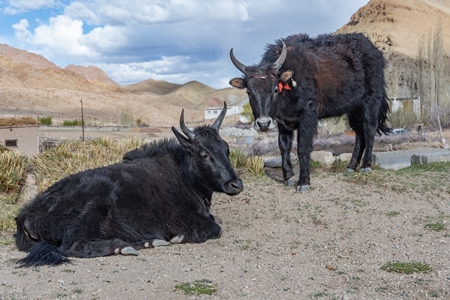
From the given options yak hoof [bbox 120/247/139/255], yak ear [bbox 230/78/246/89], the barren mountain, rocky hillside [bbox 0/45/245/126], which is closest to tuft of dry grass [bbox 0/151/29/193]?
yak ear [bbox 230/78/246/89]

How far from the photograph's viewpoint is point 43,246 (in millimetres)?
6703

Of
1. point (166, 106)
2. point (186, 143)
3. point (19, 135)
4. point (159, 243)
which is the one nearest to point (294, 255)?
point (159, 243)

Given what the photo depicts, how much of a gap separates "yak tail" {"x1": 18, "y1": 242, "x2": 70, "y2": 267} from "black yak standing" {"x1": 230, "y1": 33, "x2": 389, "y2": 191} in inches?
188

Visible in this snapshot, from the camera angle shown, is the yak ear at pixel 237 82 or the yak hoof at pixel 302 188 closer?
the yak ear at pixel 237 82

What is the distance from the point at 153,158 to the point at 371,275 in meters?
3.66

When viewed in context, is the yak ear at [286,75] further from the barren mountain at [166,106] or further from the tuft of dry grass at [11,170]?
the barren mountain at [166,106]

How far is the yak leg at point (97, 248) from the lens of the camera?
6.87 m

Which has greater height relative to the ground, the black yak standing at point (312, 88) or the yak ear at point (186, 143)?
the black yak standing at point (312, 88)

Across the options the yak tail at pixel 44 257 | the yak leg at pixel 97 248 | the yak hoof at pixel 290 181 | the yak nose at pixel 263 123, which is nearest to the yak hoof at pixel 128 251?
the yak leg at pixel 97 248

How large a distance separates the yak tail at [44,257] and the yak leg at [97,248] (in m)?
0.21

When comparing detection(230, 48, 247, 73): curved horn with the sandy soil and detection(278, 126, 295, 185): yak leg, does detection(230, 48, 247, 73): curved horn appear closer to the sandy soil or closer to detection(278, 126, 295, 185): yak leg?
detection(278, 126, 295, 185): yak leg

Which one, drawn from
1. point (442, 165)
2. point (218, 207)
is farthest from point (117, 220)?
point (442, 165)

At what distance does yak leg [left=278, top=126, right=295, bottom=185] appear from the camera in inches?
461

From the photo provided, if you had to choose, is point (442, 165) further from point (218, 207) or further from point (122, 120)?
point (122, 120)
